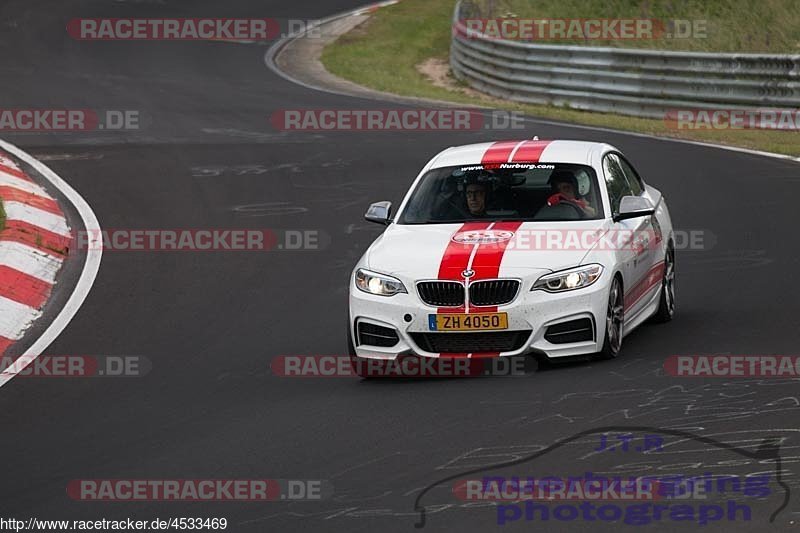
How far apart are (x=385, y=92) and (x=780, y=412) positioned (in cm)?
2058

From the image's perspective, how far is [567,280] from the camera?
952cm

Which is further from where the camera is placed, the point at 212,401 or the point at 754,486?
the point at 212,401

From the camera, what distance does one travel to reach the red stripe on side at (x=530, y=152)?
10789 mm

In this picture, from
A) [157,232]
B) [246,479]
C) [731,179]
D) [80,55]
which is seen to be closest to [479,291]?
[246,479]

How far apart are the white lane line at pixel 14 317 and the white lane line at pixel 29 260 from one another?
0.93m

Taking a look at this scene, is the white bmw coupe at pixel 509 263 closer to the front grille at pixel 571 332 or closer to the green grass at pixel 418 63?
Result: the front grille at pixel 571 332

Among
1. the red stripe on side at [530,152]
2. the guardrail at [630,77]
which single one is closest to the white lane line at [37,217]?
the red stripe on side at [530,152]

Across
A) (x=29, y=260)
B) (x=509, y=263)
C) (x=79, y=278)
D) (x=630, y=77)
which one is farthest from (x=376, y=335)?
(x=630, y=77)

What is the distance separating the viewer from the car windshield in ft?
34.3

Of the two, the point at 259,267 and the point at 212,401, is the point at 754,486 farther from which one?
the point at 259,267

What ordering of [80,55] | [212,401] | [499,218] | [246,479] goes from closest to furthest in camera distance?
[246,479] → [212,401] → [499,218] → [80,55]

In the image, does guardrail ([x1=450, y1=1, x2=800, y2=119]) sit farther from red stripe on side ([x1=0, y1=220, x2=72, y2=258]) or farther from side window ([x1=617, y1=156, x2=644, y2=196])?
red stripe on side ([x1=0, y1=220, x2=72, y2=258])

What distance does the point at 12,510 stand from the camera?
23.4 ft

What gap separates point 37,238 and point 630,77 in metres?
13.0
